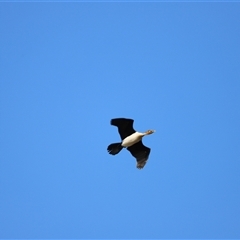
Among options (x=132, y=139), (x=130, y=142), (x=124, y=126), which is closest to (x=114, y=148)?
(x=130, y=142)

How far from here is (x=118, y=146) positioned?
25.0 metres

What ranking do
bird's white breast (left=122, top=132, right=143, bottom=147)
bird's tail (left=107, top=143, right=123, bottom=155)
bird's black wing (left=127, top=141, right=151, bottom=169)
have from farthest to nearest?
bird's black wing (left=127, top=141, right=151, bottom=169), bird's tail (left=107, top=143, right=123, bottom=155), bird's white breast (left=122, top=132, right=143, bottom=147)

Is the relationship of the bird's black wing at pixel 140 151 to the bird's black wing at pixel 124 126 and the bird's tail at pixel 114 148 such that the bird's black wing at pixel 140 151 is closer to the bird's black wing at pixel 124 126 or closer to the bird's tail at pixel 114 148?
the bird's black wing at pixel 124 126

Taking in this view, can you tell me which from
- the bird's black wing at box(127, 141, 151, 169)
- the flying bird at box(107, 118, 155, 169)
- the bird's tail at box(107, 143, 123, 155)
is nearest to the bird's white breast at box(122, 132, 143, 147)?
the flying bird at box(107, 118, 155, 169)

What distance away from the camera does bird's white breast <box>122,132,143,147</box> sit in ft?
81.4

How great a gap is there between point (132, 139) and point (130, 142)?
238 millimetres

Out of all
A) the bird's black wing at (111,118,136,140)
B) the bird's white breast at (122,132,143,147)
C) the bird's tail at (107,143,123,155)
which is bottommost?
the bird's tail at (107,143,123,155)

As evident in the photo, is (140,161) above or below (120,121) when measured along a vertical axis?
below

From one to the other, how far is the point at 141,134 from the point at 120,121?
1374 mm

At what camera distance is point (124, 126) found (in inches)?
989

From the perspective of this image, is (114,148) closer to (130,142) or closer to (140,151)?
(130,142)

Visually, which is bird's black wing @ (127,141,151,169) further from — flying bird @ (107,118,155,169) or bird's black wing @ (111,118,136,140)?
bird's black wing @ (111,118,136,140)

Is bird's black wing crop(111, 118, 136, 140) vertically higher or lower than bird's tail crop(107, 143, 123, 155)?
higher

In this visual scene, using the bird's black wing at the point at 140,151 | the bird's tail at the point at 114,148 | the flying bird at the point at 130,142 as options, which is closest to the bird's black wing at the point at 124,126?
the flying bird at the point at 130,142
